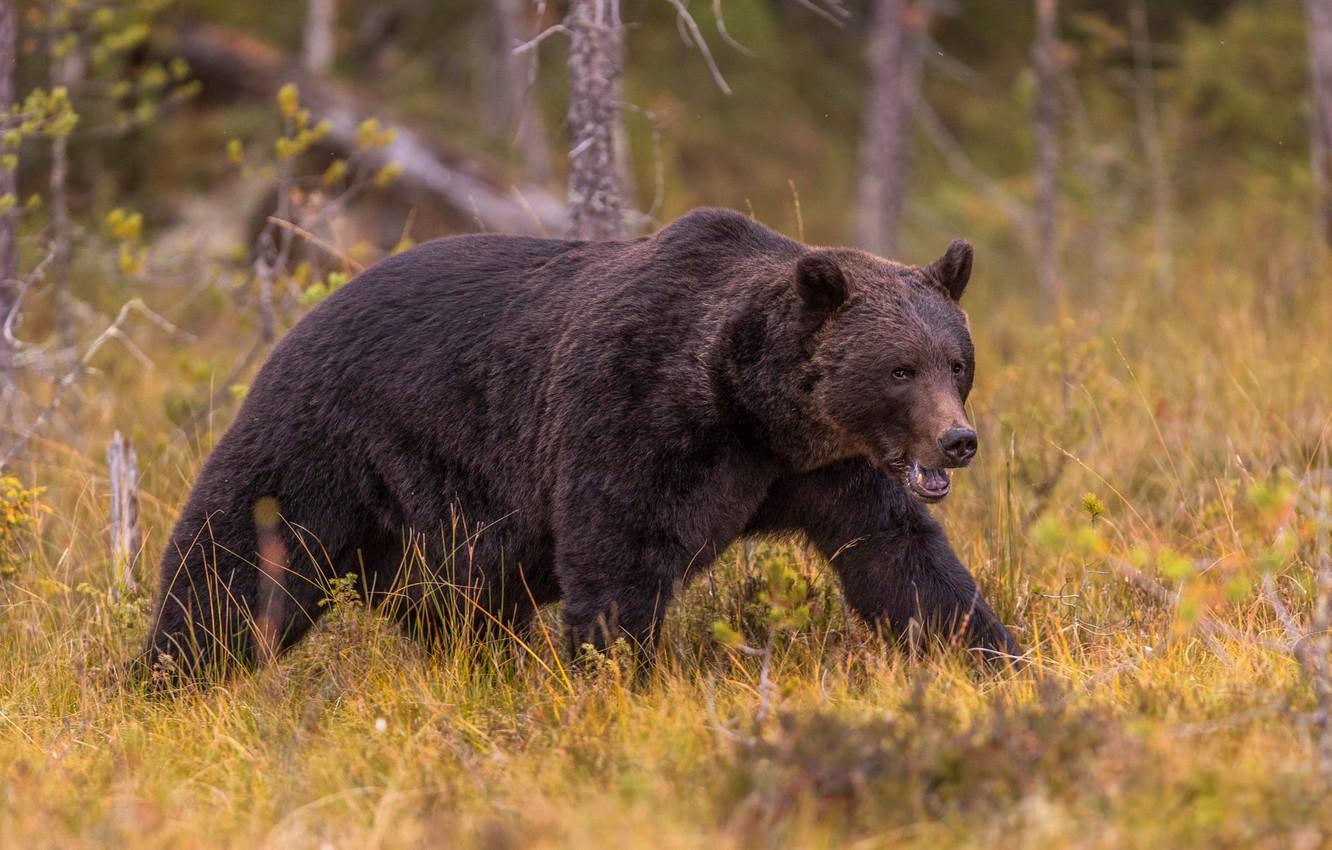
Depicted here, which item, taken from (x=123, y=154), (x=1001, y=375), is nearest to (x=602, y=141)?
(x=1001, y=375)

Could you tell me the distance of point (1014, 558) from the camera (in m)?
6.06

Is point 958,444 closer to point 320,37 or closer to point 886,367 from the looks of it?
point 886,367

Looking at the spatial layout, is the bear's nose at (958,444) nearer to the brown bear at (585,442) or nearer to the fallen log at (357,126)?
the brown bear at (585,442)

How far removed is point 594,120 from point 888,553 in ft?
9.65

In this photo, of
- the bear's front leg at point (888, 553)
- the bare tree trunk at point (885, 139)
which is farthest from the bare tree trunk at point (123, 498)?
the bare tree trunk at point (885, 139)

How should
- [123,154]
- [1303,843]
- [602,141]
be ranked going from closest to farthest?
1. [1303,843]
2. [602,141]
3. [123,154]

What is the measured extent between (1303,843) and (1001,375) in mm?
5424

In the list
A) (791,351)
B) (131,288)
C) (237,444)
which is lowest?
(131,288)

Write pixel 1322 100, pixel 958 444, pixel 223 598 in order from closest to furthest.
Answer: pixel 958 444
pixel 223 598
pixel 1322 100

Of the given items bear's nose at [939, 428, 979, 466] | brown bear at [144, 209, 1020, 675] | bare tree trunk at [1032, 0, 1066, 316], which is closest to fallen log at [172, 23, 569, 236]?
bare tree trunk at [1032, 0, 1066, 316]

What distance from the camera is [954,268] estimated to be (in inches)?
209

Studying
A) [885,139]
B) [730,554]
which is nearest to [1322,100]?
[885,139]

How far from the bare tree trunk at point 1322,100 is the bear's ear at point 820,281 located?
26.1 ft

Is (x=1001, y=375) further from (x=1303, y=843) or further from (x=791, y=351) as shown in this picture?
(x=1303, y=843)
